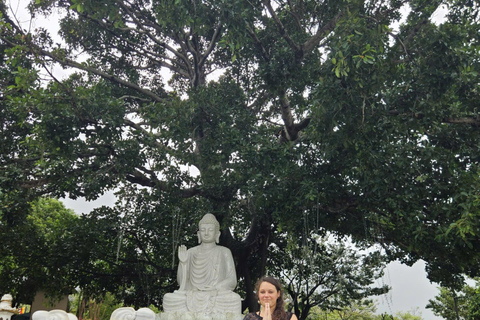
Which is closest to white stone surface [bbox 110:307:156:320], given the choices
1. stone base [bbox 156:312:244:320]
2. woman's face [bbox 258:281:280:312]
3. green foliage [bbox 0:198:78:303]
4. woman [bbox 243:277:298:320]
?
stone base [bbox 156:312:244:320]

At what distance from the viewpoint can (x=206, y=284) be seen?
7543 mm

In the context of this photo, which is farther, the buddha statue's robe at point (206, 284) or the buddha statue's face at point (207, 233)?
the buddha statue's face at point (207, 233)

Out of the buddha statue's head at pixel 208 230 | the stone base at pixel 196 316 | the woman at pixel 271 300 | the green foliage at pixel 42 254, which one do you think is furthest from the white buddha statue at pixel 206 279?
the green foliage at pixel 42 254

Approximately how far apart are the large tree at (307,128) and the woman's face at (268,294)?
3.77 metres

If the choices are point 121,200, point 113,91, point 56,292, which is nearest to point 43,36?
point 113,91

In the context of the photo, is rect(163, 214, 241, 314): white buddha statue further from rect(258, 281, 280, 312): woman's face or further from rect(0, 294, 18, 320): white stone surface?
rect(258, 281, 280, 312): woman's face

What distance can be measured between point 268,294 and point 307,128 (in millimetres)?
5591

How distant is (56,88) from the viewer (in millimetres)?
7738

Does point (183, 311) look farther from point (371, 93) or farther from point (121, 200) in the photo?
point (121, 200)

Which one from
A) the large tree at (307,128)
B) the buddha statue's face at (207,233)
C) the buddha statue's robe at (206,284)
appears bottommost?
the buddha statue's robe at (206,284)

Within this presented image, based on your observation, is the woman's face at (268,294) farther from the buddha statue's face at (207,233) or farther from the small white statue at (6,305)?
the buddha statue's face at (207,233)

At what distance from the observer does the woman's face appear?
325cm

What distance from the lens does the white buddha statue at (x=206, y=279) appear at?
6.81m

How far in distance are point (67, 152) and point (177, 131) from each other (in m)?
1.97
